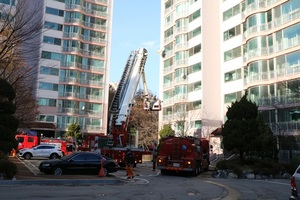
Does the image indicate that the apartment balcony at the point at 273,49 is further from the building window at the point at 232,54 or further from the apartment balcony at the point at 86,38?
the apartment balcony at the point at 86,38

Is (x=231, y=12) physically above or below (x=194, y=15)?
below

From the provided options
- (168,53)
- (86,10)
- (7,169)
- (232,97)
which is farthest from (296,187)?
(86,10)

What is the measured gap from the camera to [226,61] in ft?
164

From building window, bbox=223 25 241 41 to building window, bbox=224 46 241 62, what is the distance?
207 centimetres

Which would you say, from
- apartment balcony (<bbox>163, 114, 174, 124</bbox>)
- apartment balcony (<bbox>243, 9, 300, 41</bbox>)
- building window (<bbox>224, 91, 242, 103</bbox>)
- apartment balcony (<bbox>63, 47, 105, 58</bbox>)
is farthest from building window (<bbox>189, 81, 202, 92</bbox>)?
apartment balcony (<bbox>63, 47, 105, 58</bbox>)

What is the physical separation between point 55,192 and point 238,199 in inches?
282

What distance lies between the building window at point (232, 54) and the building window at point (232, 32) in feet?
6.80

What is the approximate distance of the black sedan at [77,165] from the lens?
806 inches

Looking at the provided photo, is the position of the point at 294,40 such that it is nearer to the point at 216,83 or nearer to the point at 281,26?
the point at 281,26

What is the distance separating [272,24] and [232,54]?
28.3 feet

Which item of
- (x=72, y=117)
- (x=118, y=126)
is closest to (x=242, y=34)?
(x=118, y=126)

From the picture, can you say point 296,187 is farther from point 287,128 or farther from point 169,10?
point 169,10

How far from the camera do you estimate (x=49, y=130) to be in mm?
64062

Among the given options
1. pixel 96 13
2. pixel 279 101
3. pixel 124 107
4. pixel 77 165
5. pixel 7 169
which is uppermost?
pixel 96 13
